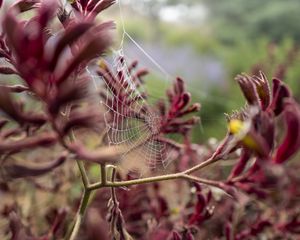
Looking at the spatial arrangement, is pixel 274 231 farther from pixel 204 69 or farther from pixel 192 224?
pixel 204 69

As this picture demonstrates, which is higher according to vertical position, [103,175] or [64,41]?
[64,41]

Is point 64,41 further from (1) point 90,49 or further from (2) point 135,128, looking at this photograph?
(2) point 135,128

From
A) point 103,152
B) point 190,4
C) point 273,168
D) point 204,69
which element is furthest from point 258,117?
point 190,4

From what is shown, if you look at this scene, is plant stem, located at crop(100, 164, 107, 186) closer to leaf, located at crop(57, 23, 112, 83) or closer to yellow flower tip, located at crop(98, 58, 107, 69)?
leaf, located at crop(57, 23, 112, 83)

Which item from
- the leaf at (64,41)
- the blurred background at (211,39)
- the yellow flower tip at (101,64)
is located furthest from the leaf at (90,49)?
the blurred background at (211,39)

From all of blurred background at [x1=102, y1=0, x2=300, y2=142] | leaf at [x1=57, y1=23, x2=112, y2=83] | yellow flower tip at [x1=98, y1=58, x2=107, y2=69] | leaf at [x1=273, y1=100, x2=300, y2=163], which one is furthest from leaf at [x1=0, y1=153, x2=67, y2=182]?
blurred background at [x1=102, y1=0, x2=300, y2=142]

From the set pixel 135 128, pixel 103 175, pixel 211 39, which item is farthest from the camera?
pixel 211 39

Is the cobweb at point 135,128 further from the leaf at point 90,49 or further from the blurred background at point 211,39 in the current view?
the blurred background at point 211,39

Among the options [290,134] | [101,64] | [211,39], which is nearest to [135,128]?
[101,64]
